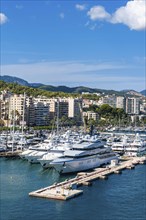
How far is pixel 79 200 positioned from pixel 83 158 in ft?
25.2

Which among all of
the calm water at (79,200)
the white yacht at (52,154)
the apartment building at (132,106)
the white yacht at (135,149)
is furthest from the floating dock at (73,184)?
the apartment building at (132,106)

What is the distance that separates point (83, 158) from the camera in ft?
84.9

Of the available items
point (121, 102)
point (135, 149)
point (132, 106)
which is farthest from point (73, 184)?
point (132, 106)

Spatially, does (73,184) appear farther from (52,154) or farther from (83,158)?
(52,154)

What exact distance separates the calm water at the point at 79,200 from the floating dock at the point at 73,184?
320 mm

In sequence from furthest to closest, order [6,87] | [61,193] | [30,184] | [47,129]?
1. [6,87]
2. [47,129]
3. [30,184]
4. [61,193]

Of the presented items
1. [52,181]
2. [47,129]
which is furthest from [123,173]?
[47,129]

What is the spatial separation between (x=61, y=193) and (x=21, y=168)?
29.4ft

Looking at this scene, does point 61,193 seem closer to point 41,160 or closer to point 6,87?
point 41,160

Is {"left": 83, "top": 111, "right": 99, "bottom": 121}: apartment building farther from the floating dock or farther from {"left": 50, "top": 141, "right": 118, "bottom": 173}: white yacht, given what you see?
the floating dock

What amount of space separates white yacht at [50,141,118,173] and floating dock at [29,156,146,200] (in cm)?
86

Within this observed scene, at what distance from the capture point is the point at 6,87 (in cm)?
7850

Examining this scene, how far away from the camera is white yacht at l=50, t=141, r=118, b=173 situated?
80.0 feet

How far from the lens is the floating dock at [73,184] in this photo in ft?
60.7
